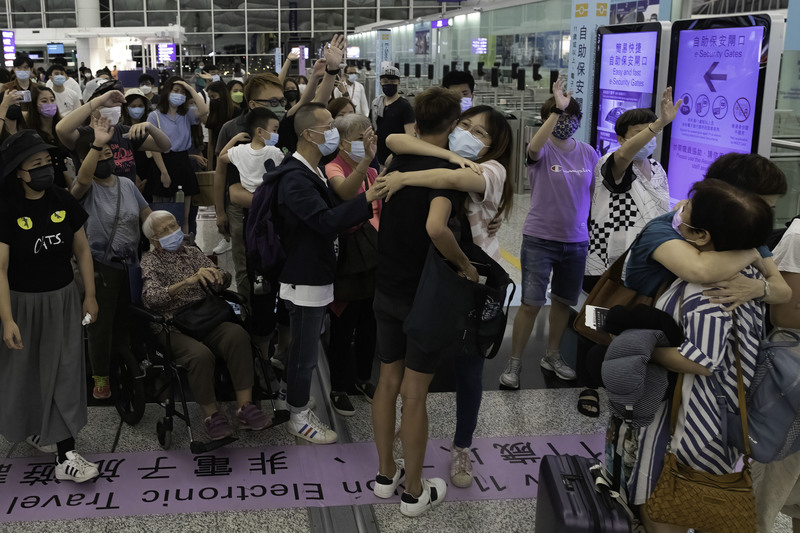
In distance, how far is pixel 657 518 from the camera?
89.1 inches

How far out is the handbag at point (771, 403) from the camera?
7.22ft

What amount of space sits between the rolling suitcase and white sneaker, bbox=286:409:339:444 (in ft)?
4.65

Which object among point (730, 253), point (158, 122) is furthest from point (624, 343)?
point (158, 122)

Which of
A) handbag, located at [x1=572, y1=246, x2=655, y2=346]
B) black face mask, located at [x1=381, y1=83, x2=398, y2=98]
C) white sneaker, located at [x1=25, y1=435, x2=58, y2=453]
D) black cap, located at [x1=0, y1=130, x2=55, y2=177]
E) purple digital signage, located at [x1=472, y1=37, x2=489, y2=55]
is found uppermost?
purple digital signage, located at [x1=472, y1=37, x2=489, y2=55]

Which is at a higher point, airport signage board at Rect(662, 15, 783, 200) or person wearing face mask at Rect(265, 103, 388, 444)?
airport signage board at Rect(662, 15, 783, 200)

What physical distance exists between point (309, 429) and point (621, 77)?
2979mm

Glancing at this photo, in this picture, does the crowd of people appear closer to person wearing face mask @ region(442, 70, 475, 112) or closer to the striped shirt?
the striped shirt

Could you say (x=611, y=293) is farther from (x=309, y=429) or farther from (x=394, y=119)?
(x=394, y=119)

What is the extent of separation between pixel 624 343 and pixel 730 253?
41 centimetres

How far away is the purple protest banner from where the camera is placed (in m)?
3.22

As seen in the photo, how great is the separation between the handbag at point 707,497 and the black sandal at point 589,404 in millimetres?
1790

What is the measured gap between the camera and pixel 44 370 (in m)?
3.39

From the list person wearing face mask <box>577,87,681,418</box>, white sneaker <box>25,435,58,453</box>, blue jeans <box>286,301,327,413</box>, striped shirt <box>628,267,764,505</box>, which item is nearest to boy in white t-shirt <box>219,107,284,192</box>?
blue jeans <box>286,301,327,413</box>

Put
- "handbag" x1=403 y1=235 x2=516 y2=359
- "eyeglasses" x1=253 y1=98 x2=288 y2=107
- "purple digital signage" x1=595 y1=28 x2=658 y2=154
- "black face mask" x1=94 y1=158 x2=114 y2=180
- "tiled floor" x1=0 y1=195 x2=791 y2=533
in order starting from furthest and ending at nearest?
"eyeglasses" x1=253 y1=98 x2=288 y2=107, "purple digital signage" x1=595 y1=28 x2=658 y2=154, "black face mask" x1=94 y1=158 x2=114 y2=180, "tiled floor" x1=0 y1=195 x2=791 y2=533, "handbag" x1=403 y1=235 x2=516 y2=359
